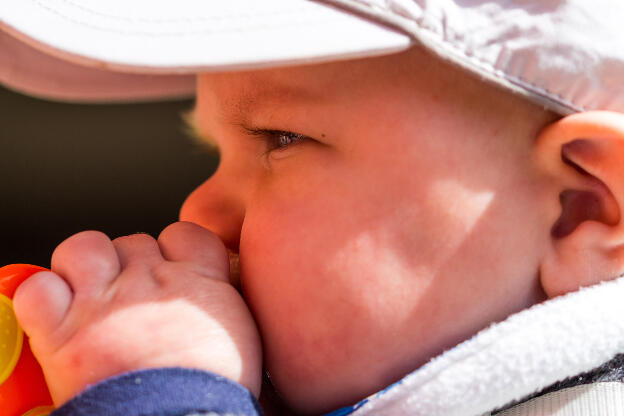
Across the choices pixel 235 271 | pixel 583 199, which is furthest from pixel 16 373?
pixel 583 199

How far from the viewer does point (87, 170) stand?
57.1 inches

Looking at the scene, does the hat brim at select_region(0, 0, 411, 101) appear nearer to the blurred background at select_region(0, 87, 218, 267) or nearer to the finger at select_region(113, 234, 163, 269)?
the finger at select_region(113, 234, 163, 269)

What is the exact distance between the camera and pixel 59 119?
1.50 meters

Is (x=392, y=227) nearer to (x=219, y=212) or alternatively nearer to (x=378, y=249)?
(x=378, y=249)

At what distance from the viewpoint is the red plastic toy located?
24.5 inches

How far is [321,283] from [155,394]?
0.17 m

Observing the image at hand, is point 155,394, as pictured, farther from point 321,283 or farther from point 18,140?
point 18,140

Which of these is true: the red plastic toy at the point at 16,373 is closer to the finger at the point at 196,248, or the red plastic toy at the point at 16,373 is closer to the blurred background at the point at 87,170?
the finger at the point at 196,248

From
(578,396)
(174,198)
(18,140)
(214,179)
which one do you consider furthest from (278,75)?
(18,140)

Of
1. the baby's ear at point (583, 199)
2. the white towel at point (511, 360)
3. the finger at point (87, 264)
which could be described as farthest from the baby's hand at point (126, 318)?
the baby's ear at point (583, 199)

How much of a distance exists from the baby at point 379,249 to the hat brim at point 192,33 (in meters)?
0.07

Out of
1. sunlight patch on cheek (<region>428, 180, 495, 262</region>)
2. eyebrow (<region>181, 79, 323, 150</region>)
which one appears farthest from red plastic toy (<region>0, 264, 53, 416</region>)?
sunlight patch on cheek (<region>428, 180, 495, 262</region>)

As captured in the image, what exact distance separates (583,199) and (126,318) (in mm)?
400

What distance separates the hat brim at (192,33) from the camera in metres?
0.55
